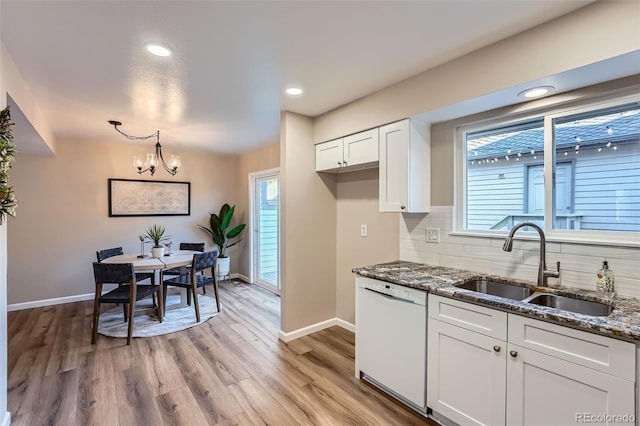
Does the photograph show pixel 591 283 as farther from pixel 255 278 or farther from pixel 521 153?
pixel 255 278

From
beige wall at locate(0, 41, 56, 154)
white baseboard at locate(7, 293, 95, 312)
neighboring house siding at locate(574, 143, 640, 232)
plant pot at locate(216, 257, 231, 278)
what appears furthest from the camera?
plant pot at locate(216, 257, 231, 278)

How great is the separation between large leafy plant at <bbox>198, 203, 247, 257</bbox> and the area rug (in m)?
1.34

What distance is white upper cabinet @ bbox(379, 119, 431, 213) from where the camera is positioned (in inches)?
97.3

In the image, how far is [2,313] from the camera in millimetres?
1872

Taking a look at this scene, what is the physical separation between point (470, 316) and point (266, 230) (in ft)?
13.5

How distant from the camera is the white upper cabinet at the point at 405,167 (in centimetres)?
247

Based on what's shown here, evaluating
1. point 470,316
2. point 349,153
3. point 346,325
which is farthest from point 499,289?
point 346,325

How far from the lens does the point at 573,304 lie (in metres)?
1.79

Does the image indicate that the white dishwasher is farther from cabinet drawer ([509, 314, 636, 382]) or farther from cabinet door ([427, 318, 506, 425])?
cabinet drawer ([509, 314, 636, 382])

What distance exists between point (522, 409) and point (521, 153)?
1680mm

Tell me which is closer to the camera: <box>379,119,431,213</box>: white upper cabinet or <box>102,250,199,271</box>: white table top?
<box>379,119,431,213</box>: white upper cabinet

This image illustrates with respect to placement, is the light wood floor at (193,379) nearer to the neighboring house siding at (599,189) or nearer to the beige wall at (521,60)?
the neighboring house siding at (599,189)

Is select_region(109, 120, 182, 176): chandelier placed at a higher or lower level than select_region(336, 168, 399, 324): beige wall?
higher

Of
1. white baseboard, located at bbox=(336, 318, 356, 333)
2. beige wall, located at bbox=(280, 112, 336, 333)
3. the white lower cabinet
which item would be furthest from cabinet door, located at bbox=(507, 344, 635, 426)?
beige wall, located at bbox=(280, 112, 336, 333)
